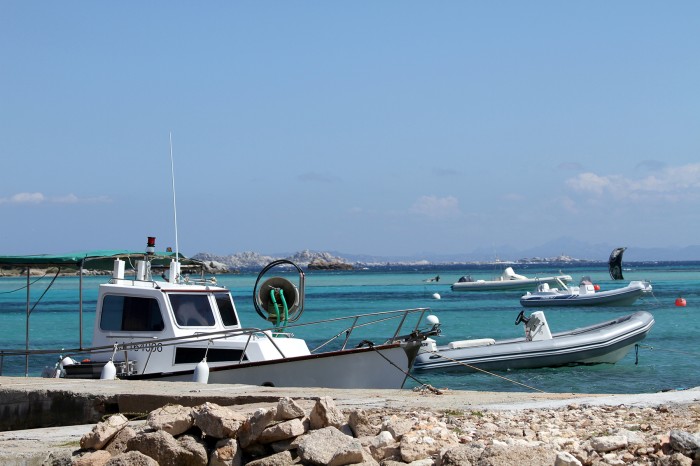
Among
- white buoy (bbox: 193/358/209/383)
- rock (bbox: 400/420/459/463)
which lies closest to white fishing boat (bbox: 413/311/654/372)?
white buoy (bbox: 193/358/209/383)

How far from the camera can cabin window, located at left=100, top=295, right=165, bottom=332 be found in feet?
47.4

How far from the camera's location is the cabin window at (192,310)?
573 inches

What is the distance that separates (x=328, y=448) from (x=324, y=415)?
43 cm

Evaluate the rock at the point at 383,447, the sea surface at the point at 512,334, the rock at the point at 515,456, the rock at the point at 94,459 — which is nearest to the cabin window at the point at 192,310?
the sea surface at the point at 512,334

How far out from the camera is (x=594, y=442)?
677cm

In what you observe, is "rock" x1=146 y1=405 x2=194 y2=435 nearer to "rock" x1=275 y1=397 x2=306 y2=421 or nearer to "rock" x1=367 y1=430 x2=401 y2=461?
"rock" x1=275 y1=397 x2=306 y2=421

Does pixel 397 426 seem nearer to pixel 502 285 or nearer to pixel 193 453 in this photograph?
pixel 193 453

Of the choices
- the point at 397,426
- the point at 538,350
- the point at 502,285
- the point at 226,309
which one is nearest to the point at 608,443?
the point at 397,426

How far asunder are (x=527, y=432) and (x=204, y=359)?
7.22 metres

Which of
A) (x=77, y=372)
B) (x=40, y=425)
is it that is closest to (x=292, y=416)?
(x=40, y=425)

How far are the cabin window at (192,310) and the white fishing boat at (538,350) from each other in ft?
22.3

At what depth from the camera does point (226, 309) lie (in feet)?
49.9

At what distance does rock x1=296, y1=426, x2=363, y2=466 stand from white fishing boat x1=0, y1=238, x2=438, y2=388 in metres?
5.79

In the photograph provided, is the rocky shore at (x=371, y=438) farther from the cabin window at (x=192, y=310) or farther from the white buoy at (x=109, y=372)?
the cabin window at (x=192, y=310)
